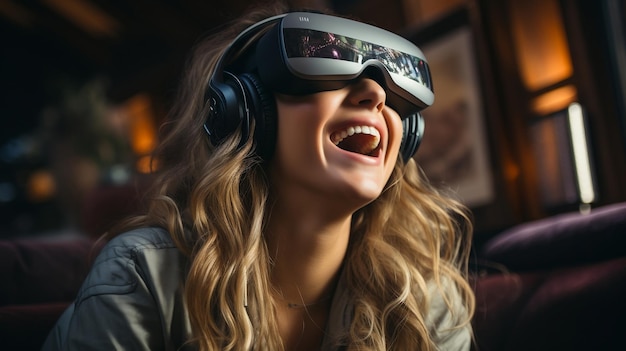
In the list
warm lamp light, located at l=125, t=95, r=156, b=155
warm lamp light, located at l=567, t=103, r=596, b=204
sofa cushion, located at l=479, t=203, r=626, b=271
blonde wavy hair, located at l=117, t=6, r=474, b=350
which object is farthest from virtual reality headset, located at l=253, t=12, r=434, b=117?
warm lamp light, located at l=125, t=95, r=156, b=155

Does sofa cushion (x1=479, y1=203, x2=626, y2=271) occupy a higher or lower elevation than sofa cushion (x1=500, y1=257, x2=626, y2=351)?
higher

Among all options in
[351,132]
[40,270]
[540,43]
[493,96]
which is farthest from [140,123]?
[351,132]

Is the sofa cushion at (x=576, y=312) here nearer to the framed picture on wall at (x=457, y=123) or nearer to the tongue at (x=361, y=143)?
the tongue at (x=361, y=143)

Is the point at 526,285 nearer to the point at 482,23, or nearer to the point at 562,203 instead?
the point at 562,203

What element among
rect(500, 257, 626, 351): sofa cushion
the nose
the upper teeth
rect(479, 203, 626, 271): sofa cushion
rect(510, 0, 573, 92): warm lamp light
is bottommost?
rect(500, 257, 626, 351): sofa cushion

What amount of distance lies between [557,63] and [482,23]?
37cm

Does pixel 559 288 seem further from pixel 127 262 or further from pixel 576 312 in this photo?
pixel 127 262

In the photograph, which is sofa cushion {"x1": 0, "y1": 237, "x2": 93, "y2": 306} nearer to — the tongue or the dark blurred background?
the dark blurred background

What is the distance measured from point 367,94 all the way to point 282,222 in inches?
10.8

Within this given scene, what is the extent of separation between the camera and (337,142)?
1.01 m

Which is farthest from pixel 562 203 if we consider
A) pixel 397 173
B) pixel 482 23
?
pixel 397 173

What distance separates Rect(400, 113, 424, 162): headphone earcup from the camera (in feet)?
3.75

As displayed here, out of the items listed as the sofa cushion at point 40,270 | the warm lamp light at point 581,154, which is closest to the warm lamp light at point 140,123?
the warm lamp light at point 581,154

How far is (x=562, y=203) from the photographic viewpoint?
2.26 meters
